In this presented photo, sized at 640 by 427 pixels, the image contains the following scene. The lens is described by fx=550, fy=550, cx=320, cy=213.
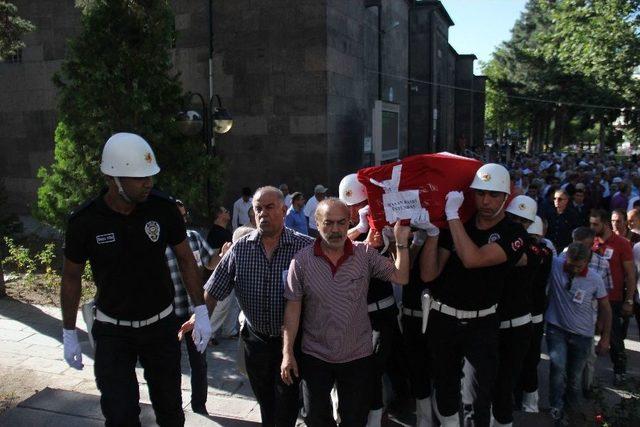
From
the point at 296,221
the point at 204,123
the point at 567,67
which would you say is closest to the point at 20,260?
the point at 204,123

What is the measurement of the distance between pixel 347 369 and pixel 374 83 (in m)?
14.5

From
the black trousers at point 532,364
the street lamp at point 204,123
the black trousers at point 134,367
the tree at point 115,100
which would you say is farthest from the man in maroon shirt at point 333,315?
the street lamp at point 204,123

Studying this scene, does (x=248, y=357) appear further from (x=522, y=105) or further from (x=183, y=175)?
(x=522, y=105)

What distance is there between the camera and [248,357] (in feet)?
11.5

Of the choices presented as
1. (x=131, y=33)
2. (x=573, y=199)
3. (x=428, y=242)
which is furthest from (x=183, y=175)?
(x=573, y=199)

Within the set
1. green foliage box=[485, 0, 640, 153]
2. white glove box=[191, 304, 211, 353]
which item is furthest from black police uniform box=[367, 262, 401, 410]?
green foliage box=[485, 0, 640, 153]

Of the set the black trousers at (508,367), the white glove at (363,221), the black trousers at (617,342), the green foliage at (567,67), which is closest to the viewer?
the black trousers at (508,367)

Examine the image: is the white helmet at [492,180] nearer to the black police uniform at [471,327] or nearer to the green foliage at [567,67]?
the black police uniform at [471,327]

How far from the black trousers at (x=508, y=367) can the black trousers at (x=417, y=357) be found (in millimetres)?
469

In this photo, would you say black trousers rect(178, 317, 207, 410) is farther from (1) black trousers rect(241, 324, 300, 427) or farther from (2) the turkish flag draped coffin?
(2) the turkish flag draped coffin

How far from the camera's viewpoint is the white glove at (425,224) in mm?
3320

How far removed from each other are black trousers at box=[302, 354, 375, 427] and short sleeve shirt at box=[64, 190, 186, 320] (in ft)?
3.24

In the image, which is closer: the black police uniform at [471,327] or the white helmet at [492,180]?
the white helmet at [492,180]

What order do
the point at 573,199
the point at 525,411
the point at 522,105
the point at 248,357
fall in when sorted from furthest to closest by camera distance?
the point at 522,105 → the point at 573,199 → the point at 525,411 → the point at 248,357
